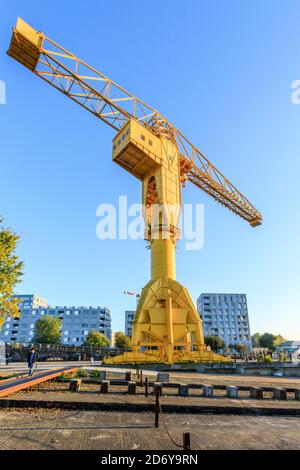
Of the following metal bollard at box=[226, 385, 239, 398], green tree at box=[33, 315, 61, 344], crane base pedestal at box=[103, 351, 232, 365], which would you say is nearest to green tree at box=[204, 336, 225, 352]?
green tree at box=[33, 315, 61, 344]

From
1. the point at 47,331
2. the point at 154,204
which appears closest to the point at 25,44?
the point at 154,204

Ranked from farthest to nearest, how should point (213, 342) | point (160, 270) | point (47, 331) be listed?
point (213, 342)
point (47, 331)
point (160, 270)

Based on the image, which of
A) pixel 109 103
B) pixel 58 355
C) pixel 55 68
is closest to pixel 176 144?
pixel 109 103

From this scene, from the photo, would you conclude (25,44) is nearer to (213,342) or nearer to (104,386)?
(104,386)

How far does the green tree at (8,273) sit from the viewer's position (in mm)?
15469

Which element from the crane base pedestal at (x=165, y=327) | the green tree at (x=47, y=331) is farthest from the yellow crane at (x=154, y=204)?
the green tree at (x=47, y=331)

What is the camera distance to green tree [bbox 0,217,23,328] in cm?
1547

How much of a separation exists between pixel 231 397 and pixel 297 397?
2.72 metres

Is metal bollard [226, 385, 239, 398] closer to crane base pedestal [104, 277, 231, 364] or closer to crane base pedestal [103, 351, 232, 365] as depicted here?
crane base pedestal [104, 277, 231, 364]

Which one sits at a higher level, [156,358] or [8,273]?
[8,273]

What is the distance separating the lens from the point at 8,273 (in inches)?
635

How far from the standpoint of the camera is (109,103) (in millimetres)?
25812

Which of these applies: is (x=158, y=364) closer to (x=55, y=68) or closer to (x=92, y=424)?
(x=92, y=424)

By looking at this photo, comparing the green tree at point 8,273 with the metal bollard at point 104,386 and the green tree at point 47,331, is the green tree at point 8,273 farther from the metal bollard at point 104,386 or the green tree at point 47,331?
Result: the green tree at point 47,331
